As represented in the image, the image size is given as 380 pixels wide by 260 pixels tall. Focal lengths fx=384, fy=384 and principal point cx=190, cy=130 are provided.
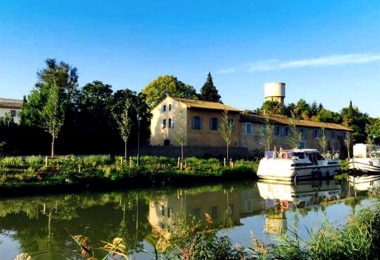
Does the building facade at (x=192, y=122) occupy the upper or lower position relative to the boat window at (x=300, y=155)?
upper

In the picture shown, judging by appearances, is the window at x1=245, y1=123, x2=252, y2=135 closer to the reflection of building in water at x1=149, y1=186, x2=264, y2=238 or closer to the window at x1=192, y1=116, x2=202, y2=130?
the window at x1=192, y1=116, x2=202, y2=130

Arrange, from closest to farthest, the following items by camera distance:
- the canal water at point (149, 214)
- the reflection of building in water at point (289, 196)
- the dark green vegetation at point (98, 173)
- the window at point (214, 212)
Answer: the canal water at point (149, 214) → the reflection of building in water at point (289, 196) → the window at point (214, 212) → the dark green vegetation at point (98, 173)

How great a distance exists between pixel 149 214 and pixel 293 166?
14578 mm

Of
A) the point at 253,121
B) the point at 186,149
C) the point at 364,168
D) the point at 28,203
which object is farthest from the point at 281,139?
the point at 28,203

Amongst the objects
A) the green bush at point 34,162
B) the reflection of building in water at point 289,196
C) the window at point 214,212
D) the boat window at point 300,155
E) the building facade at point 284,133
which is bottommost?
the window at point 214,212

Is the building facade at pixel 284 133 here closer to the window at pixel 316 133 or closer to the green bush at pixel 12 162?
the window at pixel 316 133

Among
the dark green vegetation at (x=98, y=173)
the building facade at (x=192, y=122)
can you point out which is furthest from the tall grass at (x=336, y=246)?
the building facade at (x=192, y=122)

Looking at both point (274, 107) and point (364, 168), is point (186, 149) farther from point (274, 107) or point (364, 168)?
point (274, 107)

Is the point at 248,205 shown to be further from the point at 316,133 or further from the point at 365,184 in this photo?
the point at 316,133

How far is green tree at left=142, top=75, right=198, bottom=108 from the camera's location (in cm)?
5284

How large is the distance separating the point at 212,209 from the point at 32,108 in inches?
841

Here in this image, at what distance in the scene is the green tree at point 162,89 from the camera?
5284 centimetres

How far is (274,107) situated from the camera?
55.6m

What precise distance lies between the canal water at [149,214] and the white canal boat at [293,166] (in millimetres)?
3289
